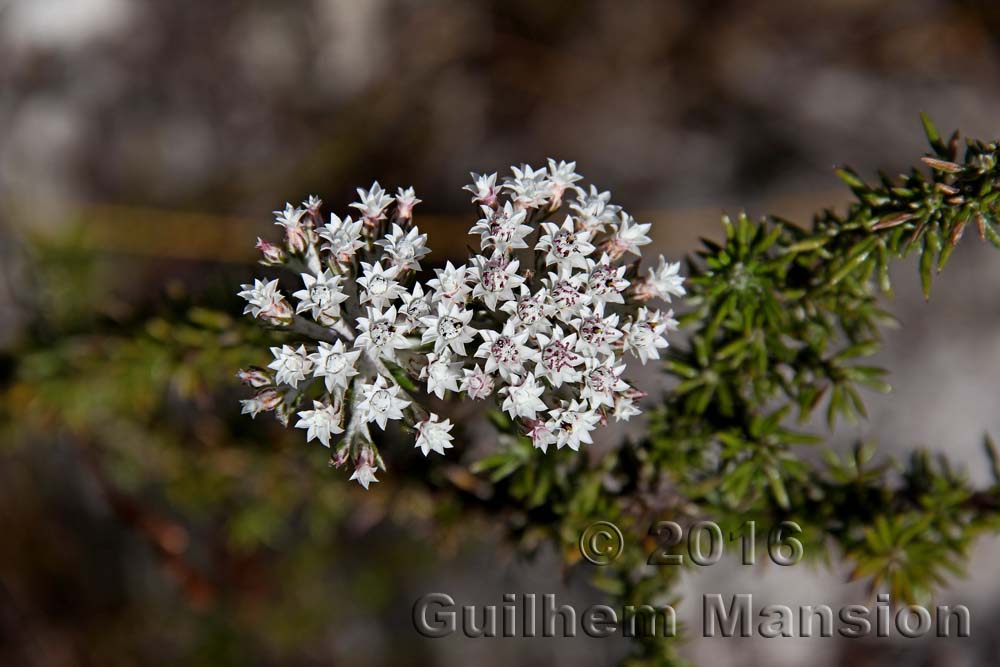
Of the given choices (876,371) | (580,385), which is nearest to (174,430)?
(580,385)

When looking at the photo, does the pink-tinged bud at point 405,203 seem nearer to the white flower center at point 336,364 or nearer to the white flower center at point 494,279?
the white flower center at point 494,279

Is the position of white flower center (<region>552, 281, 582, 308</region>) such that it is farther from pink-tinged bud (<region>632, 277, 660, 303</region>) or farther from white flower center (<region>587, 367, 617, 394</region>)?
pink-tinged bud (<region>632, 277, 660, 303</region>)

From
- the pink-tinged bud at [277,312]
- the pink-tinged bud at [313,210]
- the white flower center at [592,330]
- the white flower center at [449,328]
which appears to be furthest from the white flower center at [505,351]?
the pink-tinged bud at [313,210]

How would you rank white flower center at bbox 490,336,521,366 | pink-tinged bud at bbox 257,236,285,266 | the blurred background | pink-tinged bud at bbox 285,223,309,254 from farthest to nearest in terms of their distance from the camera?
the blurred background → pink-tinged bud at bbox 285,223,309,254 → pink-tinged bud at bbox 257,236,285,266 → white flower center at bbox 490,336,521,366

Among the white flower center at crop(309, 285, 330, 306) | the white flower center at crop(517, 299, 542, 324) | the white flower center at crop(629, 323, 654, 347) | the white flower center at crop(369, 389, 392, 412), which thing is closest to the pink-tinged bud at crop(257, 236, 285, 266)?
the white flower center at crop(309, 285, 330, 306)

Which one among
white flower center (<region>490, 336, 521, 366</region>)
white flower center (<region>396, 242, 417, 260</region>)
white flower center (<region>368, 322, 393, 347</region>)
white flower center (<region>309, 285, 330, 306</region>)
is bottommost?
white flower center (<region>490, 336, 521, 366</region>)

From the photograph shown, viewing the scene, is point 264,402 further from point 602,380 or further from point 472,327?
point 602,380
